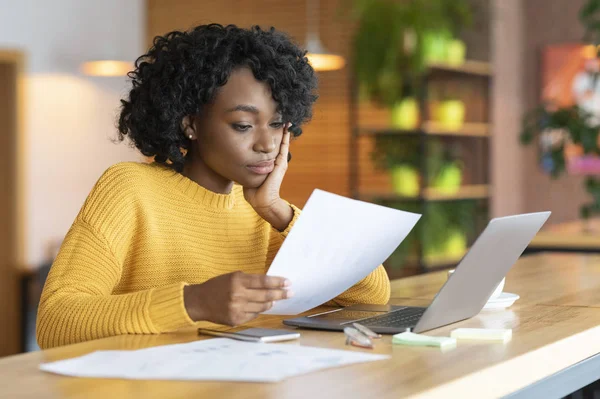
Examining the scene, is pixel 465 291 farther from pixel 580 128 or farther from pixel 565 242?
pixel 580 128

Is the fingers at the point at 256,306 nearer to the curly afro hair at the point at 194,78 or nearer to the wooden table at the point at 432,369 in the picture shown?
the wooden table at the point at 432,369

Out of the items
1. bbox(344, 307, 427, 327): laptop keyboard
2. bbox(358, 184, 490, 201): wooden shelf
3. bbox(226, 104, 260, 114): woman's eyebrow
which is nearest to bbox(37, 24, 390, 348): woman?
bbox(226, 104, 260, 114): woman's eyebrow

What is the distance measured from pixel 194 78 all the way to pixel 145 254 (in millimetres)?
357

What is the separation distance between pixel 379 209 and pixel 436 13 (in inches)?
170

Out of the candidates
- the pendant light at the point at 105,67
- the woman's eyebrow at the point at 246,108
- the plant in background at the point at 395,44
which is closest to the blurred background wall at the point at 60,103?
the pendant light at the point at 105,67

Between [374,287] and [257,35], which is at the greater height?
[257,35]

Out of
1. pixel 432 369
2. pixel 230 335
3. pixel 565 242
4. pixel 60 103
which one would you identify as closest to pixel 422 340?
pixel 432 369

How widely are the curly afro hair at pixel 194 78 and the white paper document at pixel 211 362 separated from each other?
2.11 ft

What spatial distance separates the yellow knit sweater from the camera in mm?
1552

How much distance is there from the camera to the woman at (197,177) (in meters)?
1.73

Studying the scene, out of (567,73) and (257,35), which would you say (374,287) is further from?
(567,73)

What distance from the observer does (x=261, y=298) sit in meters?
1.44

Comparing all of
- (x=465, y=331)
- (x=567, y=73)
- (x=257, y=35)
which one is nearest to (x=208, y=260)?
(x=257, y=35)

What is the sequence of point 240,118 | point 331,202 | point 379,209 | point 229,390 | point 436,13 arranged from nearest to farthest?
point 229,390 < point 331,202 < point 379,209 < point 240,118 < point 436,13
